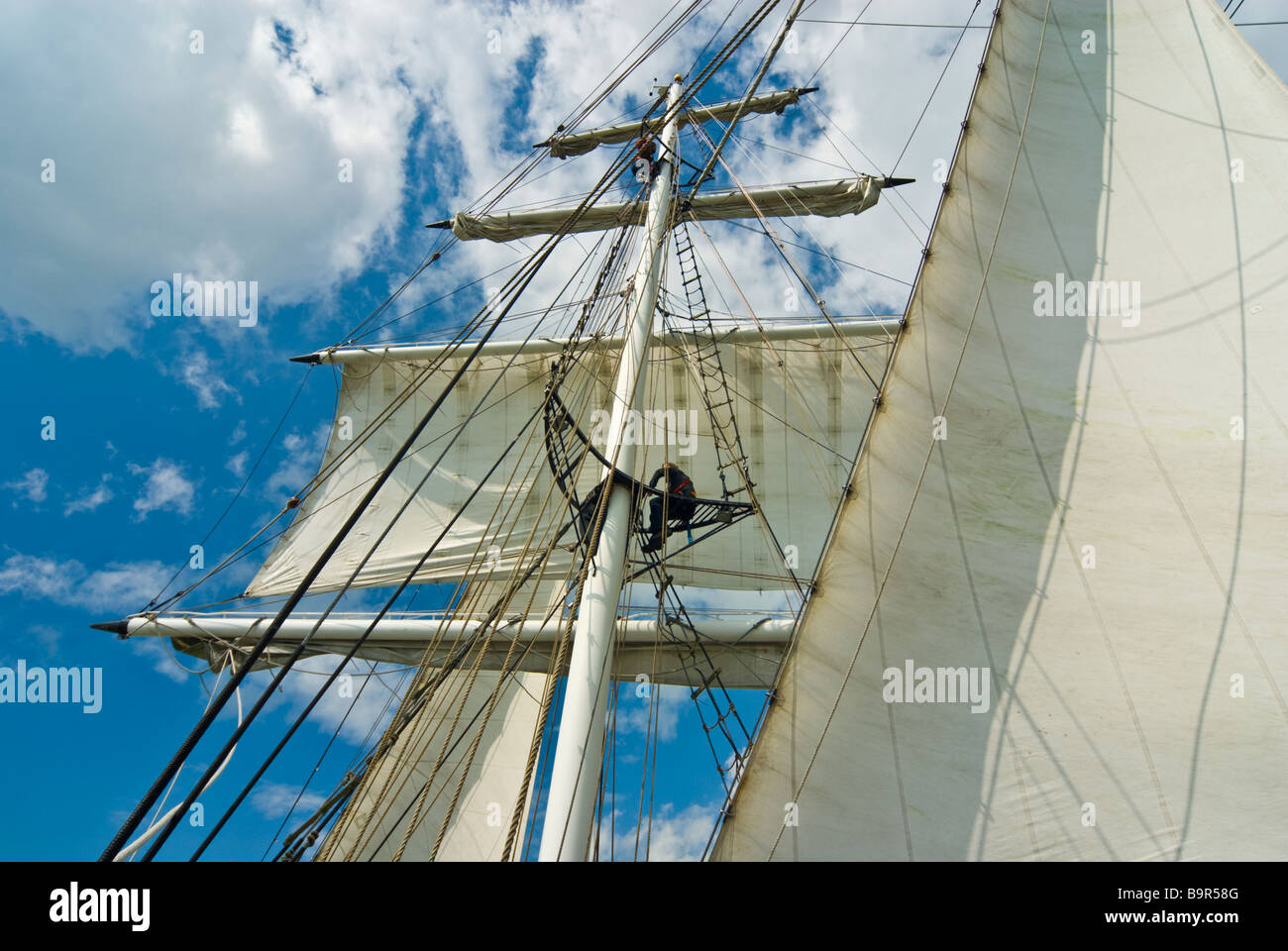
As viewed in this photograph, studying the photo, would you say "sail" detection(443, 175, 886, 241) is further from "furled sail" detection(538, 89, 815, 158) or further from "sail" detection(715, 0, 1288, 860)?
"sail" detection(715, 0, 1288, 860)

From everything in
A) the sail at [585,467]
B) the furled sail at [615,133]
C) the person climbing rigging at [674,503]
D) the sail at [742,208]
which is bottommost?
the person climbing rigging at [674,503]

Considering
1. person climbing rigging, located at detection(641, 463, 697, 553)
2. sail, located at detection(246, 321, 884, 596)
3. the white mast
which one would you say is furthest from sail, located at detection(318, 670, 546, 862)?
→ the white mast

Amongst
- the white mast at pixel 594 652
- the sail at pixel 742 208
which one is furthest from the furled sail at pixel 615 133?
the white mast at pixel 594 652

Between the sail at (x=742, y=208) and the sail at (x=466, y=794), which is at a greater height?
the sail at (x=742, y=208)

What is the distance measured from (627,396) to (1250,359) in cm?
484

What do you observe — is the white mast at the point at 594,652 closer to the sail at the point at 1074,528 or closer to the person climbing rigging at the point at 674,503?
the sail at the point at 1074,528

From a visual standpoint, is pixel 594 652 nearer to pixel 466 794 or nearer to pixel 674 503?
pixel 674 503

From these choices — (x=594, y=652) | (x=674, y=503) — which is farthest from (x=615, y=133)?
(x=594, y=652)

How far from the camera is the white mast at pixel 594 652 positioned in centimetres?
523

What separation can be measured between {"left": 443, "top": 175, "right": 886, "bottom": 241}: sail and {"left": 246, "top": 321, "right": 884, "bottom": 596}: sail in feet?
9.03

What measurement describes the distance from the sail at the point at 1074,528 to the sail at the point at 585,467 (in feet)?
→ 28.9

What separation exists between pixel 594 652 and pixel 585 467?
1081 centimetres

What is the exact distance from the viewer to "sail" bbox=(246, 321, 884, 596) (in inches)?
623
